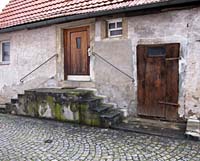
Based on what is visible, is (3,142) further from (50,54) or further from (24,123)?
(50,54)

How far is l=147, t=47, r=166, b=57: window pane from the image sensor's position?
19.1 feet

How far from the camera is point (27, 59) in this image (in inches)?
342

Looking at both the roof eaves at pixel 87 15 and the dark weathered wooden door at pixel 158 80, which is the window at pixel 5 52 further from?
the dark weathered wooden door at pixel 158 80

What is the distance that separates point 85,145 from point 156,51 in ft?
9.78

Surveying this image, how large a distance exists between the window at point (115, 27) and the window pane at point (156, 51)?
3.50 ft

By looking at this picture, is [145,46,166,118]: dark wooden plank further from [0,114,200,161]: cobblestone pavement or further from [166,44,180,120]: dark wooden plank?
[0,114,200,161]: cobblestone pavement

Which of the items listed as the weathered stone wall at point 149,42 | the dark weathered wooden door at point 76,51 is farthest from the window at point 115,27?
the dark weathered wooden door at point 76,51

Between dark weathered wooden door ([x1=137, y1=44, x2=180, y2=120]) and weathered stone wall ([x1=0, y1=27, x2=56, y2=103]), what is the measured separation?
3.22 meters

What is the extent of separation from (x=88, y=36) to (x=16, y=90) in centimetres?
397

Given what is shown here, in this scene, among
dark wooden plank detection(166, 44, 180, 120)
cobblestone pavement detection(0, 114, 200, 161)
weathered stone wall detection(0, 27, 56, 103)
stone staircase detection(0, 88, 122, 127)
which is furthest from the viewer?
weathered stone wall detection(0, 27, 56, 103)

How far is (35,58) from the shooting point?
8.38m

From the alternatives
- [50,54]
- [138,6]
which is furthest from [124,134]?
[50,54]

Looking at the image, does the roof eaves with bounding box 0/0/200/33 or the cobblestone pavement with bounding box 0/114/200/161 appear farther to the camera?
the roof eaves with bounding box 0/0/200/33

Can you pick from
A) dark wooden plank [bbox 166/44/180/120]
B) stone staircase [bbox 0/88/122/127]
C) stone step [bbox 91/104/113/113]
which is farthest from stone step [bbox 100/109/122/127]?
dark wooden plank [bbox 166/44/180/120]
